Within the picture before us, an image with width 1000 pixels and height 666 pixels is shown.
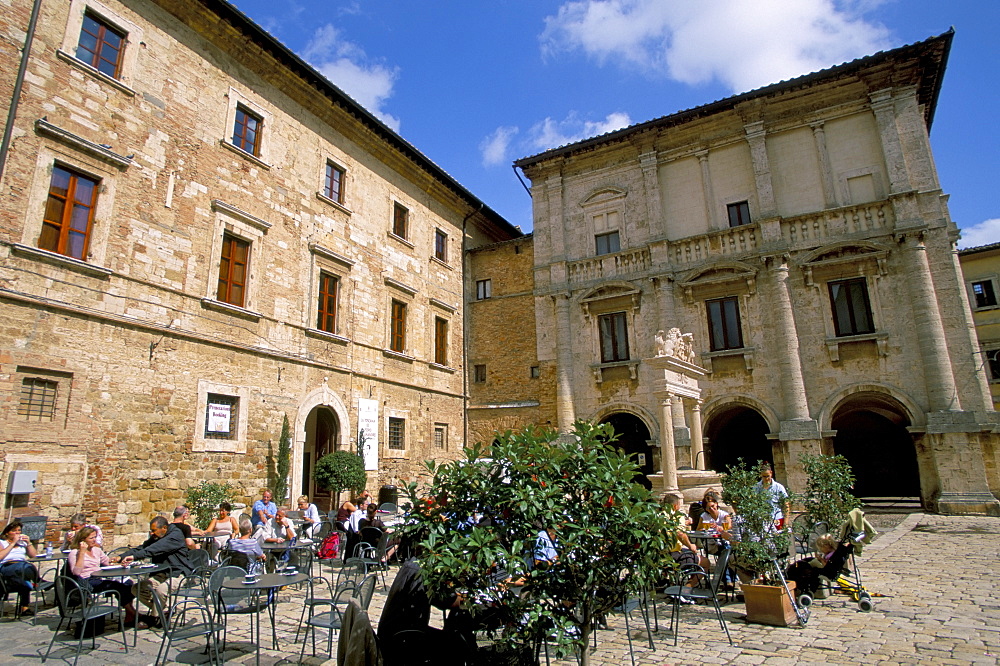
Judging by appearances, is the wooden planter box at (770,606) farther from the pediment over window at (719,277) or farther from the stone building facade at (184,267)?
the pediment over window at (719,277)

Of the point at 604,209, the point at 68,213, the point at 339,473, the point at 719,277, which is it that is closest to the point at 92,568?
the point at 68,213

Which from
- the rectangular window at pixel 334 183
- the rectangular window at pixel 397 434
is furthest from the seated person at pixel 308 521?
the rectangular window at pixel 334 183

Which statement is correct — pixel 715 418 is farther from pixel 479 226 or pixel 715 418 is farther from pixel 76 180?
pixel 76 180

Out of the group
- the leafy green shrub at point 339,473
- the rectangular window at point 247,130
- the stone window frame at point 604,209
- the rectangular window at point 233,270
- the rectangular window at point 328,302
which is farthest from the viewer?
the stone window frame at point 604,209

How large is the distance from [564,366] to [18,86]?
1536 cm

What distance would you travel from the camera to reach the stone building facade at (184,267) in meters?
9.73

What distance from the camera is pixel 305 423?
49.8ft

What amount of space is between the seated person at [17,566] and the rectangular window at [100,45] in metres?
8.81

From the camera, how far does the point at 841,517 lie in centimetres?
729

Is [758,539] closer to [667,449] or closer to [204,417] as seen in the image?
[667,449]

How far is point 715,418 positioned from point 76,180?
17575 millimetres

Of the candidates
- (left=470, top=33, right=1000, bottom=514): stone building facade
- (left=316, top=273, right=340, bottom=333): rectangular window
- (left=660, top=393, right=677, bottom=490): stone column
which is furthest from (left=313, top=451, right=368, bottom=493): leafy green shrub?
(left=660, top=393, right=677, bottom=490): stone column

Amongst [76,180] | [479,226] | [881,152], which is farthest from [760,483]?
[479,226]

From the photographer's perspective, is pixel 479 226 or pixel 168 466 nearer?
pixel 168 466
